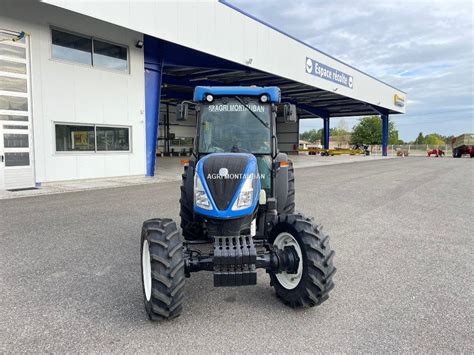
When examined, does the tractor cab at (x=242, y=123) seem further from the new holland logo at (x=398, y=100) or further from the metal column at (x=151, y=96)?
the new holland logo at (x=398, y=100)

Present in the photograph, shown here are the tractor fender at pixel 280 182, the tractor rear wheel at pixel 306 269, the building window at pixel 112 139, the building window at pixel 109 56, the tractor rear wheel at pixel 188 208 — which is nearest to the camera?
the tractor rear wheel at pixel 306 269

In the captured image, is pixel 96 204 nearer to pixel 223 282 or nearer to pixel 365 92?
pixel 223 282

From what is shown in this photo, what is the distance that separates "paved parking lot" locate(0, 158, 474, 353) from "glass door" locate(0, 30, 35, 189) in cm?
495

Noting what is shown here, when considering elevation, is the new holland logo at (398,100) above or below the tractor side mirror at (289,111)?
above

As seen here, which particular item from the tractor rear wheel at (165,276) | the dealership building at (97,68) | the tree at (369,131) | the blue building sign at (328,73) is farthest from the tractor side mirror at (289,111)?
the tree at (369,131)

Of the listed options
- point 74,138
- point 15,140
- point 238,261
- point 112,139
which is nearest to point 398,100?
point 112,139

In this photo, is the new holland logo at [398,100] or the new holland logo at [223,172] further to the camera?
the new holland logo at [398,100]

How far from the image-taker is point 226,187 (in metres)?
3.31

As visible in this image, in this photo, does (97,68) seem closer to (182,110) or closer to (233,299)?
(182,110)

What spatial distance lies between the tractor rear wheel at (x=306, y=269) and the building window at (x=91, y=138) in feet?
36.3

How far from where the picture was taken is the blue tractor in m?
2.95

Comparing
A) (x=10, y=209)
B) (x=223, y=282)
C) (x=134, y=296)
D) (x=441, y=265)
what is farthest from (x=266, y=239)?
(x=10, y=209)

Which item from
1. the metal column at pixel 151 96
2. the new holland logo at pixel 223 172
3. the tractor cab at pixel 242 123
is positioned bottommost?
the new holland logo at pixel 223 172

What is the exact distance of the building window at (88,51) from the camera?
11914mm
